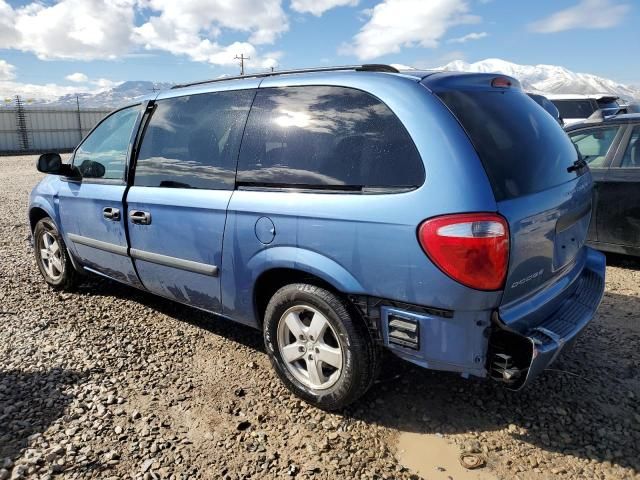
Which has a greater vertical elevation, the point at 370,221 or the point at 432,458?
the point at 370,221

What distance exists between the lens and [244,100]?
3.01m

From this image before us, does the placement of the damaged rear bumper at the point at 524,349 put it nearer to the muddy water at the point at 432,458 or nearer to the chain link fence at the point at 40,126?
the muddy water at the point at 432,458

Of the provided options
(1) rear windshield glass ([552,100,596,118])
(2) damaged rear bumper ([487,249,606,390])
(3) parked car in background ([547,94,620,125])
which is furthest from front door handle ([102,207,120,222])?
(1) rear windshield glass ([552,100,596,118])

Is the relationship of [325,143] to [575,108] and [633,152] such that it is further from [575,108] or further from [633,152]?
[575,108]

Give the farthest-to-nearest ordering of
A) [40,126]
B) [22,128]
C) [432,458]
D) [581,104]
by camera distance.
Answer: [40,126], [22,128], [581,104], [432,458]

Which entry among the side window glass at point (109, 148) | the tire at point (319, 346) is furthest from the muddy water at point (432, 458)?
the side window glass at point (109, 148)

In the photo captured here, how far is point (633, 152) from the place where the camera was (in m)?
4.92

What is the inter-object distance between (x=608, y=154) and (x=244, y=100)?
407cm

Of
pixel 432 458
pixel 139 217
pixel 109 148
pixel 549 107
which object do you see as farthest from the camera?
pixel 549 107

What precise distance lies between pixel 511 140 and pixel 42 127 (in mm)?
33807

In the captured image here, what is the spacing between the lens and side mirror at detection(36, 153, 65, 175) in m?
4.06

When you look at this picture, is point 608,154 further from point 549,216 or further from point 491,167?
point 491,167

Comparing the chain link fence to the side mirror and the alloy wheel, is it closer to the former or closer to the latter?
the side mirror

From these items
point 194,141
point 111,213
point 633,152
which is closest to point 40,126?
point 111,213
